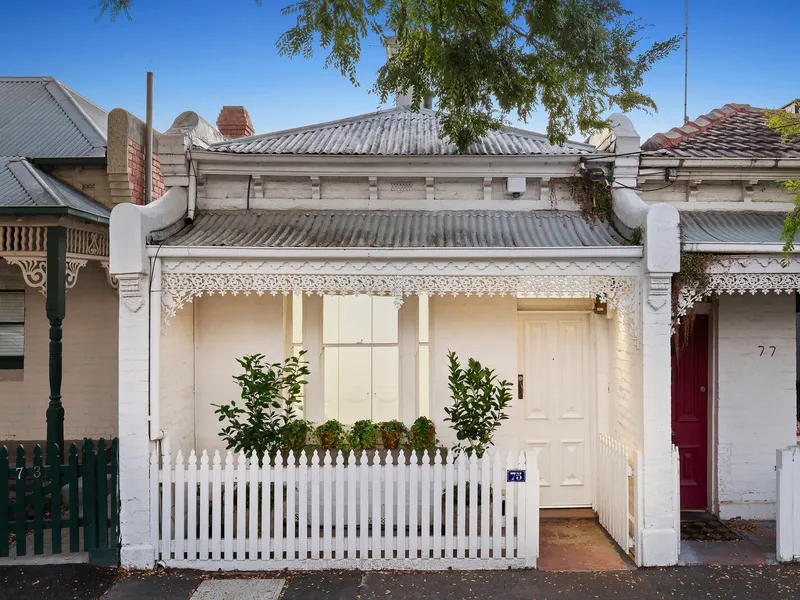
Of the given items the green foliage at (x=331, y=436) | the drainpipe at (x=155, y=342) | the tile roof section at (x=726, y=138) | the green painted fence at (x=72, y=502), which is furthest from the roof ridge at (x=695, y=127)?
the green painted fence at (x=72, y=502)

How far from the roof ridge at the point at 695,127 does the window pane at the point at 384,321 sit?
424cm

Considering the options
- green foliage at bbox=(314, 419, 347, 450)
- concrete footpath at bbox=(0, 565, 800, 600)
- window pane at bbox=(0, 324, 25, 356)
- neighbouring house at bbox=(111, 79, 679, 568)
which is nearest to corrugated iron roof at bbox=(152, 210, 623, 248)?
neighbouring house at bbox=(111, 79, 679, 568)

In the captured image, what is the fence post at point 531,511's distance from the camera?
5387 mm

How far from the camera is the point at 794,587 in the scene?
5070mm

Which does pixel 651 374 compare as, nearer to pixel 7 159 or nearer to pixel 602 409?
pixel 602 409

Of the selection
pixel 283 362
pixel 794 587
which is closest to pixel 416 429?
pixel 283 362

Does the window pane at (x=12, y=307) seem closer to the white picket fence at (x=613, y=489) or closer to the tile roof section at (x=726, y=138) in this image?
the white picket fence at (x=613, y=489)

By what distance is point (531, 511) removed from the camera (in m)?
5.39

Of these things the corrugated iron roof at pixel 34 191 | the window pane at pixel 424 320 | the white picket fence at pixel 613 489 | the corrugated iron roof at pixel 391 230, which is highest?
the corrugated iron roof at pixel 34 191

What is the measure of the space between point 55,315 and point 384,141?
14.8ft

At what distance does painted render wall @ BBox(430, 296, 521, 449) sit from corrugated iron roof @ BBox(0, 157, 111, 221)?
438 cm

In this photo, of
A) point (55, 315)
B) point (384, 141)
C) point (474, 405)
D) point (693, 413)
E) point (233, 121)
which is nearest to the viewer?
point (474, 405)

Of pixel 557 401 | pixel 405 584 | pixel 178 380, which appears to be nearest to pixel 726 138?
pixel 557 401

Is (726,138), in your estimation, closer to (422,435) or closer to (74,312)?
(422,435)
